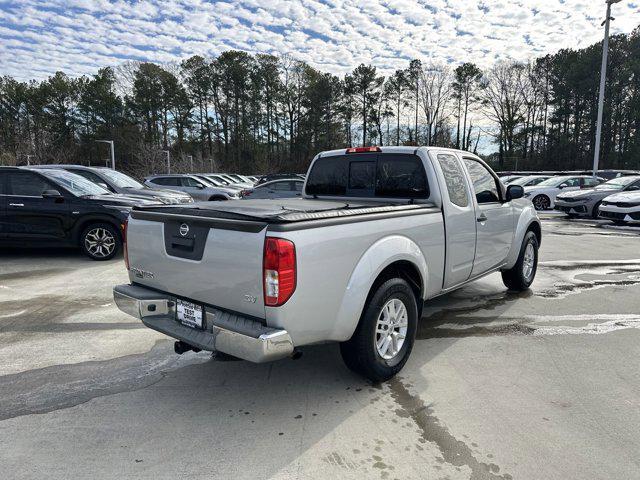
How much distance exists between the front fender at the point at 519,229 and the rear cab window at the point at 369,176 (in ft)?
6.46

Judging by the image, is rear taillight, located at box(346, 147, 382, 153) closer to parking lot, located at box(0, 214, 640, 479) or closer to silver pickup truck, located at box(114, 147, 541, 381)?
silver pickup truck, located at box(114, 147, 541, 381)

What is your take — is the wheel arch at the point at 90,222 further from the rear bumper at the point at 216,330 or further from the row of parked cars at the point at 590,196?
the row of parked cars at the point at 590,196

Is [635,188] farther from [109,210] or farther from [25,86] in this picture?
[25,86]

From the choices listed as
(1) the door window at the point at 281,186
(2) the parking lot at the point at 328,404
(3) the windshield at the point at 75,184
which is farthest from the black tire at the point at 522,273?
(1) the door window at the point at 281,186

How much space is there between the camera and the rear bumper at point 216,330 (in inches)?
104

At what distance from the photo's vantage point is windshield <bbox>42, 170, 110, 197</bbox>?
8.42 m

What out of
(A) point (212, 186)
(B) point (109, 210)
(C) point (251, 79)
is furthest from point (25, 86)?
(B) point (109, 210)

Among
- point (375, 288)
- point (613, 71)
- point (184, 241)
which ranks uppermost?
point (613, 71)

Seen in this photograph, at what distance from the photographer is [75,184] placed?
864 cm

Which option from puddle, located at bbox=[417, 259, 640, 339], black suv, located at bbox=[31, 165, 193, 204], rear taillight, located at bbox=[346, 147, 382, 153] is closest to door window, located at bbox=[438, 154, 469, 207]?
rear taillight, located at bbox=[346, 147, 382, 153]

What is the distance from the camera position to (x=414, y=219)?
3674 millimetres

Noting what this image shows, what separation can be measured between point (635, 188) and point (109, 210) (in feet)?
51.3

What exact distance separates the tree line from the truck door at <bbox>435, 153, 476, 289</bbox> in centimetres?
4591

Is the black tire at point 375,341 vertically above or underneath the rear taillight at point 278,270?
underneath
